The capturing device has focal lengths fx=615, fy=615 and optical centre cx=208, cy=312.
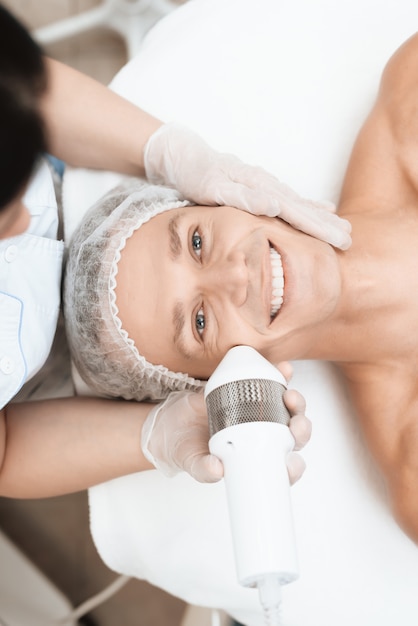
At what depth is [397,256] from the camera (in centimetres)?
132

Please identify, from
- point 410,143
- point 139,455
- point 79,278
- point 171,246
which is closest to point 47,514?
point 139,455

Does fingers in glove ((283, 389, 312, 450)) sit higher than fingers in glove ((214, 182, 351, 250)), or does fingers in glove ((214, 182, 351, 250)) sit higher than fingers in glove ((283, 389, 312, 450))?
fingers in glove ((214, 182, 351, 250))

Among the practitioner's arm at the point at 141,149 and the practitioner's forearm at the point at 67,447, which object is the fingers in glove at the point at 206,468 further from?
the practitioner's arm at the point at 141,149

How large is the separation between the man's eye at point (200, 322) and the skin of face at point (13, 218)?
422mm

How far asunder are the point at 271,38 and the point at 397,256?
0.66 meters

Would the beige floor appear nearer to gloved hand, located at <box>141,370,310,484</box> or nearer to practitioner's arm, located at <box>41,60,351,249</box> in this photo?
practitioner's arm, located at <box>41,60,351,249</box>

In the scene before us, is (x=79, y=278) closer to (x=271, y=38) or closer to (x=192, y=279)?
(x=192, y=279)

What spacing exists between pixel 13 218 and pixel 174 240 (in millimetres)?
453

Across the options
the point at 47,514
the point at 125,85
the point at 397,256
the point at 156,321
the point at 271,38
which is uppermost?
the point at 271,38

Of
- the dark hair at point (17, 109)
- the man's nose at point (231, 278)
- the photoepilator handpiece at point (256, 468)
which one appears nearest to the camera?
the dark hair at point (17, 109)

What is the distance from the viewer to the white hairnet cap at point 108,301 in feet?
4.05

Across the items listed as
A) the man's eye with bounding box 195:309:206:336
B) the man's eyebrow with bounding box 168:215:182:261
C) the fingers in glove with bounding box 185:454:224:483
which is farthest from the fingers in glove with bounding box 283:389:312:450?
the man's eyebrow with bounding box 168:215:182:261

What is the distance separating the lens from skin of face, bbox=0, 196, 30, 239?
0.74 metres

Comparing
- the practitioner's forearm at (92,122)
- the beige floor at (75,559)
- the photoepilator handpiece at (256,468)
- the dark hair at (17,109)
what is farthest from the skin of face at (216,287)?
the beige floor at (75,559)
